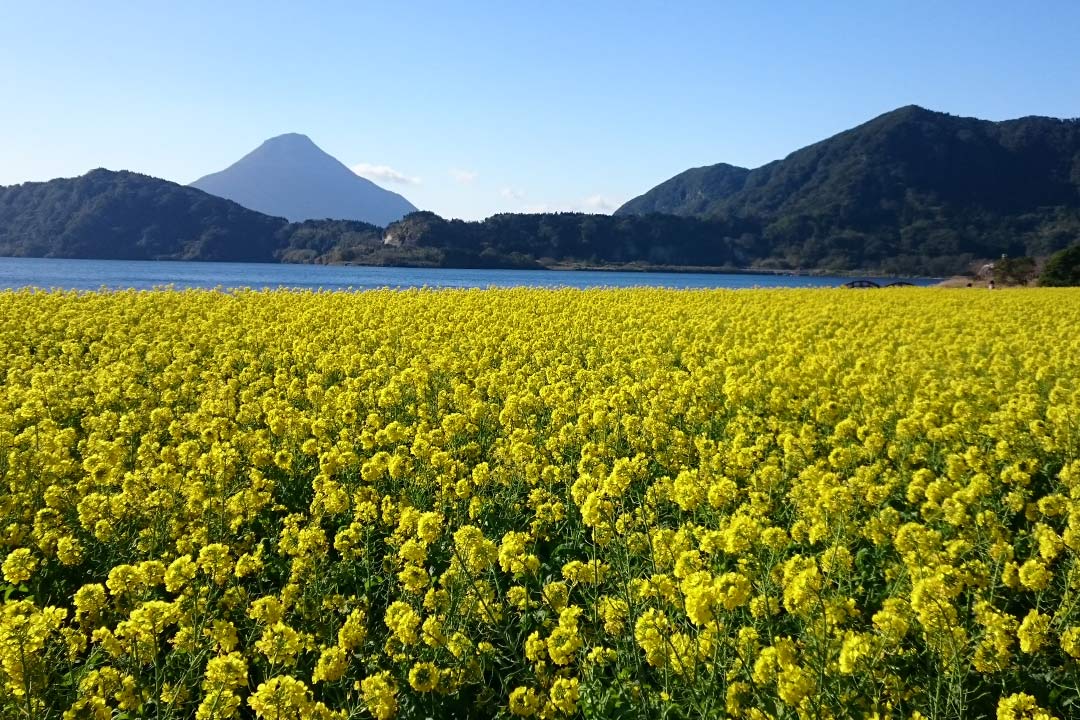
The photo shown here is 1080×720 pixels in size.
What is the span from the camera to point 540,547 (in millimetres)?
5363

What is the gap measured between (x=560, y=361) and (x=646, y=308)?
9.41m

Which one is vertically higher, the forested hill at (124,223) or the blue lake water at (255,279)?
the forested hill at (124,223)

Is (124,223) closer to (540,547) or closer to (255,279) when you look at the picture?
(255,279)

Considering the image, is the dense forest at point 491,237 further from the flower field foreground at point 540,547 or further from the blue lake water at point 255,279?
the flower field foreground at point 540,547

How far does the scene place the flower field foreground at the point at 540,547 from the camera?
129 inches

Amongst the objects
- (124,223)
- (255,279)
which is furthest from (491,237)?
(255,279)

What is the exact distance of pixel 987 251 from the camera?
480 feet

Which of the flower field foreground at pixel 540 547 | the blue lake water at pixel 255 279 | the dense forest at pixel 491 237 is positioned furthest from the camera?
the dense forest at pixel 491 237

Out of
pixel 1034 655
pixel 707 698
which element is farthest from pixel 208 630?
pixel 1034 655

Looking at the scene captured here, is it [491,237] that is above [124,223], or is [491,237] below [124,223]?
below

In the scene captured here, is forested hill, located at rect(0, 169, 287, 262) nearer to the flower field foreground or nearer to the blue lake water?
the blue lake water

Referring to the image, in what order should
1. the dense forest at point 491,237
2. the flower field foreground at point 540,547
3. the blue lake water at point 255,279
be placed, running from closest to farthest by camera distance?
the flower field foreground at point 540,547 → the blue lake water at point 255,279 → the dense forest at point 491,237

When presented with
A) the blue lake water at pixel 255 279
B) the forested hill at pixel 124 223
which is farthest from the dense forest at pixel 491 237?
the blue lake water at pixel 255 279

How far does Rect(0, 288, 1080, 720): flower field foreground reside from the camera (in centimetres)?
327
